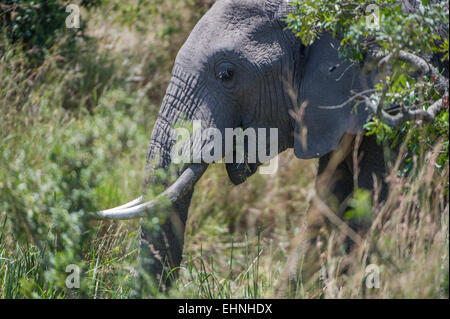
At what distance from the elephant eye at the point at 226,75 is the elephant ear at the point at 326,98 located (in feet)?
1.62

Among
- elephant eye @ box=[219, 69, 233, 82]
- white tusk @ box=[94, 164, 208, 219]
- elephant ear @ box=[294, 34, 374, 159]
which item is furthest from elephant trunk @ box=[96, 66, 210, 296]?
elephant ear @ box=[294, 34, 374, 159]

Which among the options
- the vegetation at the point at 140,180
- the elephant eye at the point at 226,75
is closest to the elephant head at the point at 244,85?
the elephant eye at the point at 226,75

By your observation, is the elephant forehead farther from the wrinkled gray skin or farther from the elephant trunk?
the elephant trunk

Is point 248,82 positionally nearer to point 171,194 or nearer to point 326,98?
point 326,98

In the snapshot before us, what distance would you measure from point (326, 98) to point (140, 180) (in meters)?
2.63

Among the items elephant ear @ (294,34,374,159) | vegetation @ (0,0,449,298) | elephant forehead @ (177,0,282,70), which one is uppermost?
elephant forehead @ (177,0,282,70)

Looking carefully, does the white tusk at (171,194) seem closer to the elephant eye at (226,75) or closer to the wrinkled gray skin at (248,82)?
the wrinkled gray skin at (248,82)

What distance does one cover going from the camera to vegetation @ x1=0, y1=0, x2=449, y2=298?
376 centimetres

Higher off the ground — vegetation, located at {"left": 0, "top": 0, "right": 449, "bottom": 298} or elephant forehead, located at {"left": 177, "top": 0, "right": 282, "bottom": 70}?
elephant forehead, located at {"left": 177, "top": 0, "right": 282, "bottom": 70}

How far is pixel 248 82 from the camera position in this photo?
15.0ft

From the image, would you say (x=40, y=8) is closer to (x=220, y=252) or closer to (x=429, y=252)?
(x=220, y=252)

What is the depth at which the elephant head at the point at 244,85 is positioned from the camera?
449 centimetres

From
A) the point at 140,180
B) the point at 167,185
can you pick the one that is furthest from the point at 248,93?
the point at 140,180

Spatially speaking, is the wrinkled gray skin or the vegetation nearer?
the vegetation
